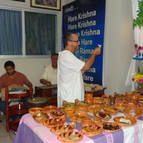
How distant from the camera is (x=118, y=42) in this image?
2.56 metres

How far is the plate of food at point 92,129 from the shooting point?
1.05 metres

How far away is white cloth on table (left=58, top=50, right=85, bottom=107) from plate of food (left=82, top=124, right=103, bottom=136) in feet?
2.16

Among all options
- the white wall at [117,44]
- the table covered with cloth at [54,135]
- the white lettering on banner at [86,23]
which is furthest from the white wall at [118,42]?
the table covered with cloth at [54,135]

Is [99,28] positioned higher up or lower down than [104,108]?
higher up

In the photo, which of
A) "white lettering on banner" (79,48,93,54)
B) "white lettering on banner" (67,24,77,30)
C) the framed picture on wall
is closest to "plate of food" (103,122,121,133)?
"white lettering on banner" (79,48,93,54)

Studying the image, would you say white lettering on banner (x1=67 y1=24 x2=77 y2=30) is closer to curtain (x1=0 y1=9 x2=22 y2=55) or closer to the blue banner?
the blue banner

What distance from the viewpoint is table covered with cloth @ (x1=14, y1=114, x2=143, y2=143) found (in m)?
1.04

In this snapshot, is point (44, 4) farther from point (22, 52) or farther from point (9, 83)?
point (9, 83)

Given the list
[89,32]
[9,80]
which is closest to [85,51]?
[89,32]

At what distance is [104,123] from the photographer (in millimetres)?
1204

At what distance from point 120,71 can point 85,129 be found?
1680 millimetres

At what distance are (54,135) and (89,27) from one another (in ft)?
7.38

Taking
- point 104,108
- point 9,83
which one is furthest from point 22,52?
point 104,108

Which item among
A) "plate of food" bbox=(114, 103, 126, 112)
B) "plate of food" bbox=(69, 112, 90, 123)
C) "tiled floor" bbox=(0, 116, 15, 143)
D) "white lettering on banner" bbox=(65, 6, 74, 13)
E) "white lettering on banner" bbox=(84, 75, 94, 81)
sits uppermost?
"white lettering on banner" bbox=(65, 6, 74, 13)
